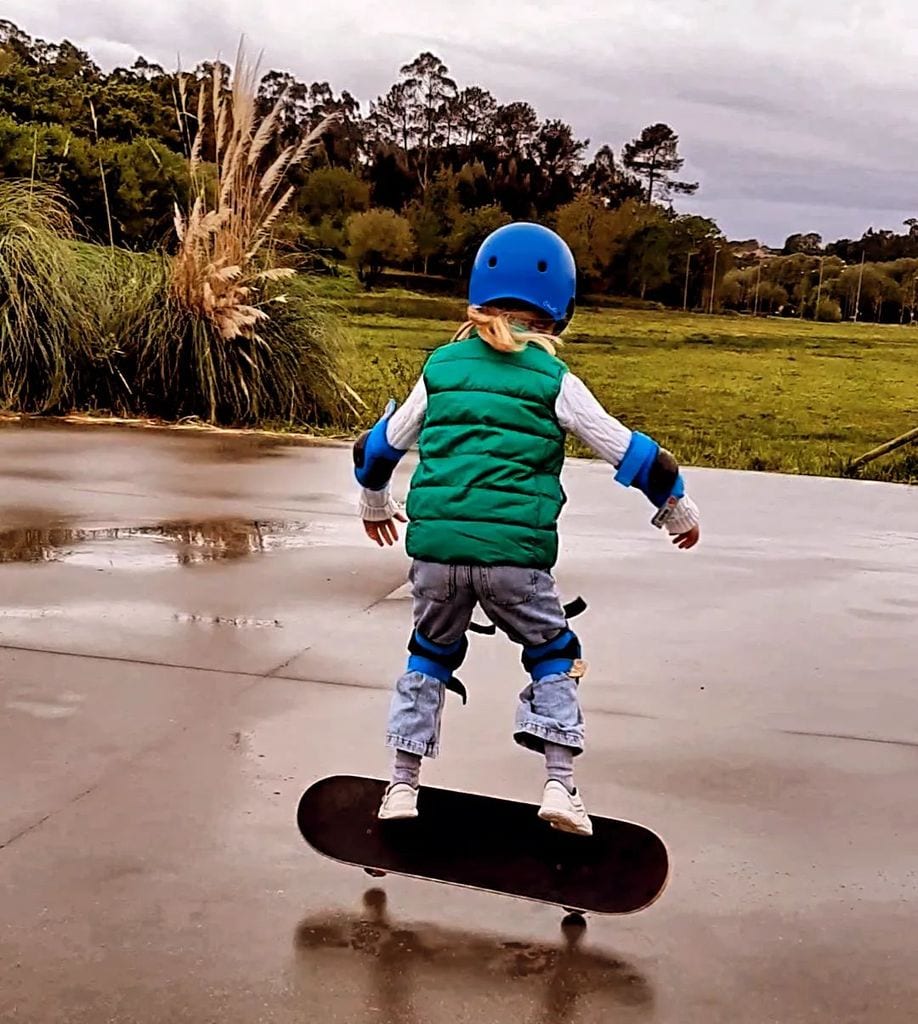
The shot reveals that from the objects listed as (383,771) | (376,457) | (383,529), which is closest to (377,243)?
(383,771)

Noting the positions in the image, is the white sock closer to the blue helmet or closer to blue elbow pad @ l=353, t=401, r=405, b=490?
blue elbow pad @ l=353, t=401, r=405, b=490

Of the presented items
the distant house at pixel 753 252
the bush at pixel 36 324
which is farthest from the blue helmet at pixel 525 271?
the distant house at pixel 753 252

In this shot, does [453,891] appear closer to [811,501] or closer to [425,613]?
[425,613]

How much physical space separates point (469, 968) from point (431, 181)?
1853 centimetres

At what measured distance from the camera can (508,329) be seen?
3166 millimetres

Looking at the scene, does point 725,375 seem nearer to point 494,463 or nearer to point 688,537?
point 688,537

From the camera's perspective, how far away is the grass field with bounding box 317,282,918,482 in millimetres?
13195

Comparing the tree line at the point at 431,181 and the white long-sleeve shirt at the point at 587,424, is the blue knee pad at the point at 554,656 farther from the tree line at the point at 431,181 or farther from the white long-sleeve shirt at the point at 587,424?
the tree line at the point at 431,181

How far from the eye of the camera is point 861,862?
3.38 meters

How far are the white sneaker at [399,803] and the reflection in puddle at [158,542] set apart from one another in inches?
122

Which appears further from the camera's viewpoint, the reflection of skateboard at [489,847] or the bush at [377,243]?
the bush at [377,243]

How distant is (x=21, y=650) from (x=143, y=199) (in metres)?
11.8

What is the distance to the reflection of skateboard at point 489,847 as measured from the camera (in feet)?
10.1

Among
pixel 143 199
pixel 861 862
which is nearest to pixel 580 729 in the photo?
pixel 861 862
